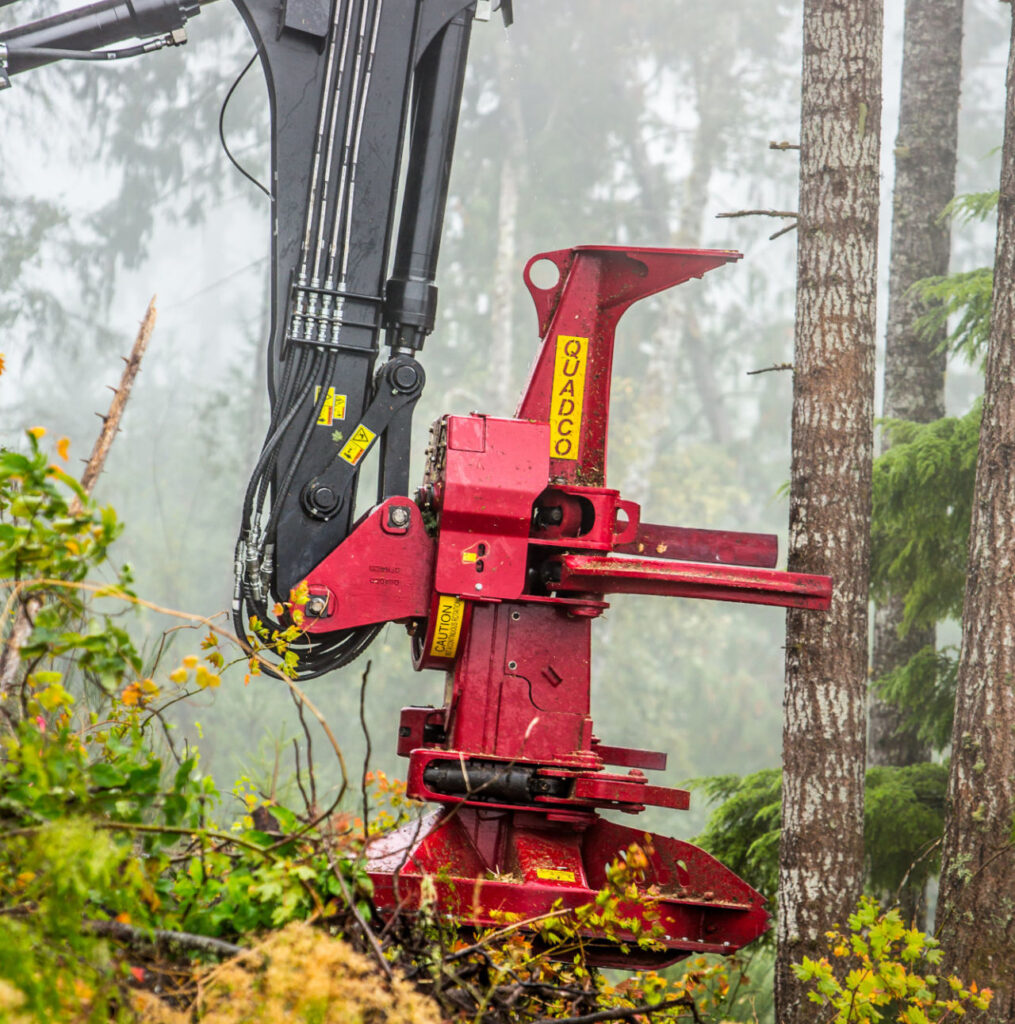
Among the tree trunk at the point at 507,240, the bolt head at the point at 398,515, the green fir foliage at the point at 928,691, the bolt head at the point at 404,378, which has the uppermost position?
the tree trunk at the point at 507,240

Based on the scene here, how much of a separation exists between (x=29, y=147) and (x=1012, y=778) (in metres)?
24.2

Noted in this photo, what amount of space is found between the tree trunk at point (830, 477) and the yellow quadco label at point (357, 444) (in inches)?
73.7

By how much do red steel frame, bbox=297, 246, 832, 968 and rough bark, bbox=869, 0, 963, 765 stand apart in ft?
11.9

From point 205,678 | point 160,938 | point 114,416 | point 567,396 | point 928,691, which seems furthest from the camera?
point 114,416

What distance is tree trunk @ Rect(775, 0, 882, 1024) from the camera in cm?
481

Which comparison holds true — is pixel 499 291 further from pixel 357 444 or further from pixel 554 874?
pixel 554 874

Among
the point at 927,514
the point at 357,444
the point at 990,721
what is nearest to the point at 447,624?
the point at 357,444

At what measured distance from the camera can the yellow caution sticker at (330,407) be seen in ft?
15.5

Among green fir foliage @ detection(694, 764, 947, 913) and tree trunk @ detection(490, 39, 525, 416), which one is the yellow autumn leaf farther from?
tree trunk @ detection(490, 39, 525, 416)

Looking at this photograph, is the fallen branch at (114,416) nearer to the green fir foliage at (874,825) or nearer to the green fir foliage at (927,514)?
the green fir foliage at (874,825)

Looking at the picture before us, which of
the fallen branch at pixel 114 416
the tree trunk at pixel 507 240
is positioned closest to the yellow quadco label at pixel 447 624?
the fallen branch at pixel 114 416

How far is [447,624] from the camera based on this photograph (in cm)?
441

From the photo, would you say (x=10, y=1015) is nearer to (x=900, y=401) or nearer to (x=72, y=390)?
(x=900, y=401)

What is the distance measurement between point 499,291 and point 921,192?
621 inches
